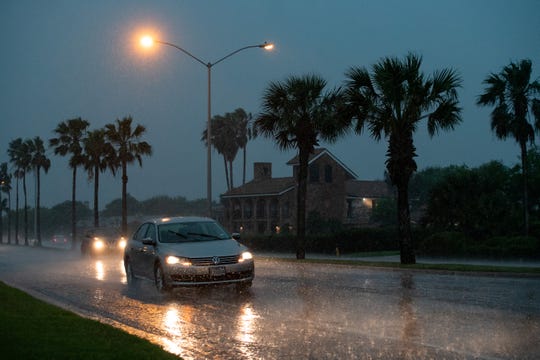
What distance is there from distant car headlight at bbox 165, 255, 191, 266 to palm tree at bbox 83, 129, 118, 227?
4731 centimetres

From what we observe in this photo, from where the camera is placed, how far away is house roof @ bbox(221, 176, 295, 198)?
68463mm

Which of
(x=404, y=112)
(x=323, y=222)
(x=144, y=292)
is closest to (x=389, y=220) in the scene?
(x=323, y=222)

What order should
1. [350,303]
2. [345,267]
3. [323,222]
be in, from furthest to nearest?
1. [323,222]
2. [345,267]
3. [350,303]

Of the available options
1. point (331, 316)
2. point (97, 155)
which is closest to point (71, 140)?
point (97, 155)

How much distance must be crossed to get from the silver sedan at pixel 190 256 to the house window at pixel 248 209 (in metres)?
53.7

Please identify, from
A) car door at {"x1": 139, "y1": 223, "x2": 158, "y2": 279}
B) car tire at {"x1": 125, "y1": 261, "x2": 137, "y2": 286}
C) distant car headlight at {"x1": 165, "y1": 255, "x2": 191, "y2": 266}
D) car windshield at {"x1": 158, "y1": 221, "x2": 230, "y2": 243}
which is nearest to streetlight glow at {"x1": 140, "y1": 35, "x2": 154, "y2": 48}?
car tire at {"x1": 125, "y1": 261, "x2": 137, "y2": 286}

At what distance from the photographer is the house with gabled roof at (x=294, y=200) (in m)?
67.6

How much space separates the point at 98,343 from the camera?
8.73 meters

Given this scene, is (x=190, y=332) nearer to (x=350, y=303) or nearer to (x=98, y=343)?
(x=98, y=343)

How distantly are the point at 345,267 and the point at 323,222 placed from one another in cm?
3852

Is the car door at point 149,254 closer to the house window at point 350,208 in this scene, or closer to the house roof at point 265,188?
the house roof at point 265,188

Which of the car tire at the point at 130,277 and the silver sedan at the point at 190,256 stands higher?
the silver sedan at the point at 190,256

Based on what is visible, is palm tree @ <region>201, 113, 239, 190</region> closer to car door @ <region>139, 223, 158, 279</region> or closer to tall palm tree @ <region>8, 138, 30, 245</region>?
tall palm tree @ <region>8, 138, 30, 245</region>

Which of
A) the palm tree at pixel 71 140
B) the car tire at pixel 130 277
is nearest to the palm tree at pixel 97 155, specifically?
the palm tree at pixel 71 140
